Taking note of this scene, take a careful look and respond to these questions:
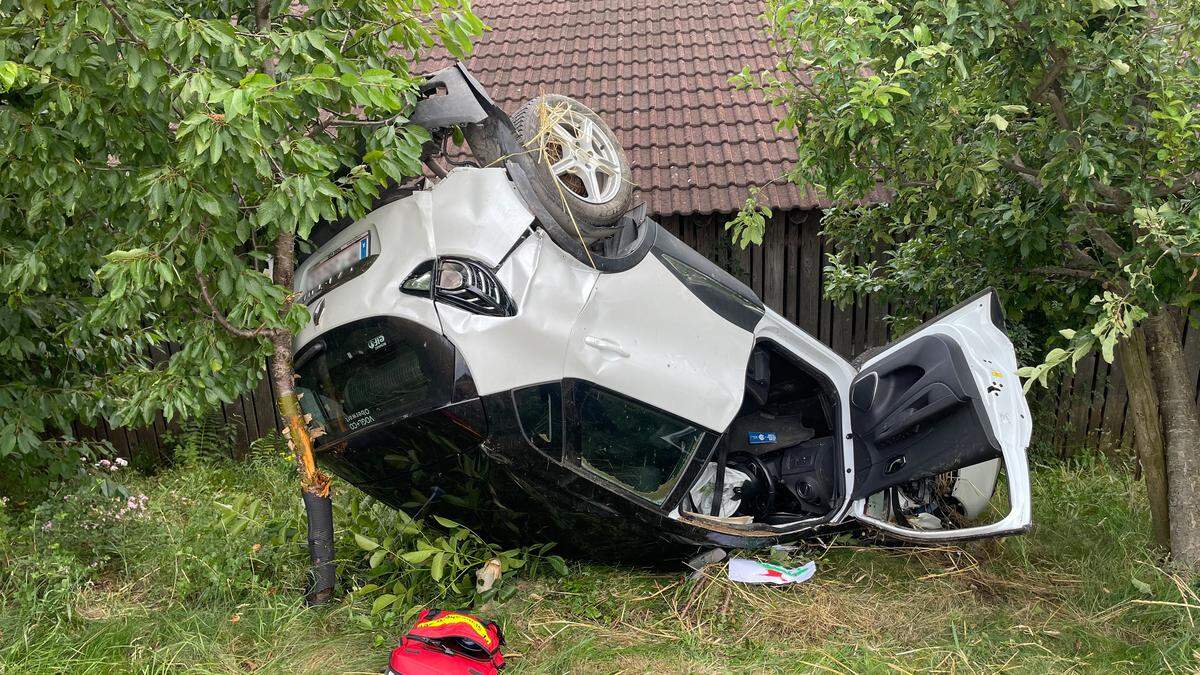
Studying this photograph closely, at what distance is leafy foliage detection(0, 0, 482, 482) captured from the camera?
2.70 m

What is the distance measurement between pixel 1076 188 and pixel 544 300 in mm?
2249

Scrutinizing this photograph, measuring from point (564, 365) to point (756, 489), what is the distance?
1.65 m

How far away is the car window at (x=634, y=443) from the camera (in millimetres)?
3348

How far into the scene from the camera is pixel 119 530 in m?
4.36

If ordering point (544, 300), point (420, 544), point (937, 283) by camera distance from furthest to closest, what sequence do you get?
point (937, 283) < point (420, 544) < point (544, 300)

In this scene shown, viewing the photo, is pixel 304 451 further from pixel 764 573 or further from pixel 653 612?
pixel 764 573

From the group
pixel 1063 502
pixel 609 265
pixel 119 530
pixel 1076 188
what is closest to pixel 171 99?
pixel 609 265

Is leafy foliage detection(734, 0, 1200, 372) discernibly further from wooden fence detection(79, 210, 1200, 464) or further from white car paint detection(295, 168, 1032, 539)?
wooden fence detection(79, 210, 1200, 464)

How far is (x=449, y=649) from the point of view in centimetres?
316

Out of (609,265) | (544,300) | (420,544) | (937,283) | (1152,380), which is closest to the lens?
(544,300)

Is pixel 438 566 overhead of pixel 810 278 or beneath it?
beneath

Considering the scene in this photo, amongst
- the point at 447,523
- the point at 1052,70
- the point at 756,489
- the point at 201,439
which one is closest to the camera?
the point at 1052,70

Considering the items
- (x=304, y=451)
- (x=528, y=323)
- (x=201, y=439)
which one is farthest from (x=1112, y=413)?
(x=201, y=439)

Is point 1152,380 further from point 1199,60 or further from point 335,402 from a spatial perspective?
point 335,402
